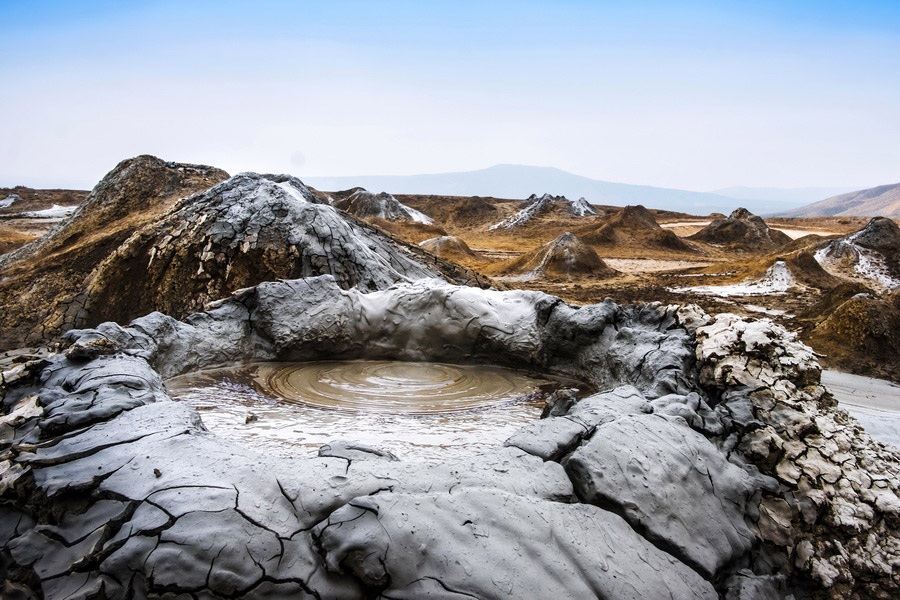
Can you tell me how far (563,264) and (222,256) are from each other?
956 cm

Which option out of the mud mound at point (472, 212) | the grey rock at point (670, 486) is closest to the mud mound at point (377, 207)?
the mud mound at point (472, 212)

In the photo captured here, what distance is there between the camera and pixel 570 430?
2328 millimetres

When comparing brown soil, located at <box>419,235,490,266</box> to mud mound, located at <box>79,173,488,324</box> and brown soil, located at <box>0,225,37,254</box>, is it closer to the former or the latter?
brown soil, located at <box>0,225,37,254</box>

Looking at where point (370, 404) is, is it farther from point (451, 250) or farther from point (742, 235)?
point (742, 235)

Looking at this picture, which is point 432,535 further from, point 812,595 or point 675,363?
point 675,363

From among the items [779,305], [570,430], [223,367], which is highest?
[570,430]

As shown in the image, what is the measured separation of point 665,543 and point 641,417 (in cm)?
56

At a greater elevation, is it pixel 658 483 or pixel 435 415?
pixel 658 483

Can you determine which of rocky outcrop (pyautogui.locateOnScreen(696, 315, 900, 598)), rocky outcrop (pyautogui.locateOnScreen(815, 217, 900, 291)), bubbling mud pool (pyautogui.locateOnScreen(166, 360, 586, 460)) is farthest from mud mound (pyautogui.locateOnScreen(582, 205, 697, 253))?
rocky outcrop (pyautogui.locateOnScreen(696, 315, 900, 598))

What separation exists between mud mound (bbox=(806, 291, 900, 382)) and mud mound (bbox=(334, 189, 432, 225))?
1892 centimetres

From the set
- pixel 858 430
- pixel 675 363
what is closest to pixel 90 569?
pixel 675 363

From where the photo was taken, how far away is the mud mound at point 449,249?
1652 centimetres

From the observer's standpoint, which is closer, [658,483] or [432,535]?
[432,535]

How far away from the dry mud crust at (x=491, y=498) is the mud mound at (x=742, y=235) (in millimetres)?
21474
